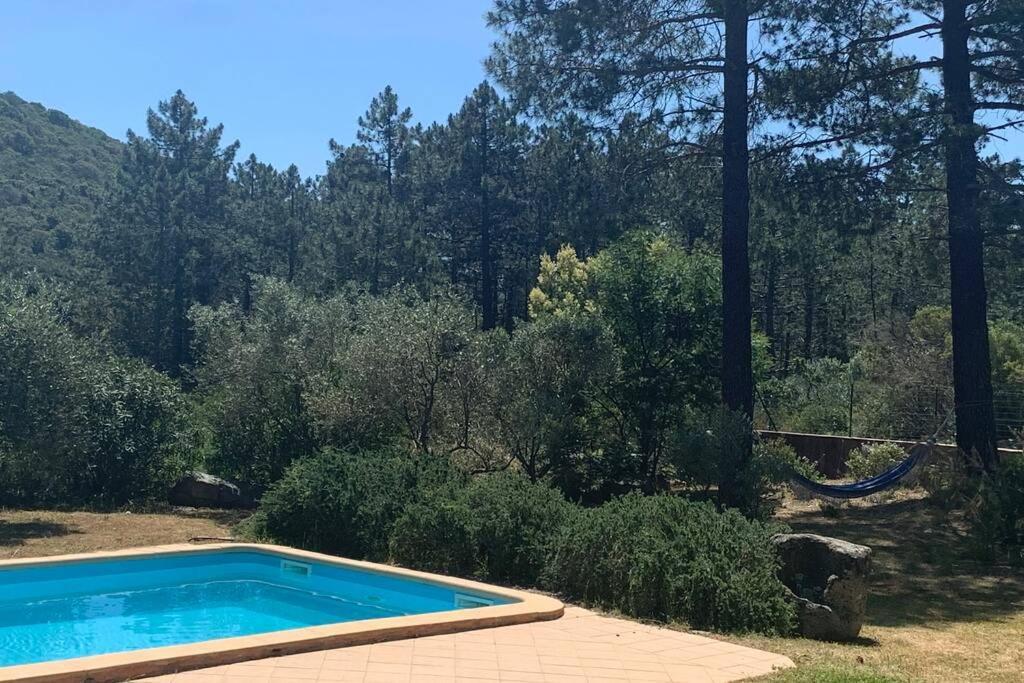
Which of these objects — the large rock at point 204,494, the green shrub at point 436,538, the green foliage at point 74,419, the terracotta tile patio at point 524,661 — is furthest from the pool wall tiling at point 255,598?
the large rock at point 204,494

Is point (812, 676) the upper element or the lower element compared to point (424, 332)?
lower

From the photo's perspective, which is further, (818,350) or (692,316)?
(818,350)

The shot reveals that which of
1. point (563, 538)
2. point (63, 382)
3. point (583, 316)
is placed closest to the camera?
point (563, 538)

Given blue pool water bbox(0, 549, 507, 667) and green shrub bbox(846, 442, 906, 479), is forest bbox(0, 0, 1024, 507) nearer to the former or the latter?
green shrub bbox(846, 442, 906, 479)

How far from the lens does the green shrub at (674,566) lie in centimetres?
788

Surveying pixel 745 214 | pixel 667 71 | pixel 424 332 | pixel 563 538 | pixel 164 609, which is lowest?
pixel 164 609

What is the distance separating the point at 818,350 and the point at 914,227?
101 feet

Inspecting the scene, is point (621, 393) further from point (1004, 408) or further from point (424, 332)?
point (1004, 408)

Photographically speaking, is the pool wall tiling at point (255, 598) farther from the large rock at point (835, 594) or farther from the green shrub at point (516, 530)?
the large rock at point (835, 594)

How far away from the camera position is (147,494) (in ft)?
57.1

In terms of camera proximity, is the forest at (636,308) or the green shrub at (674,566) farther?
the forest at (636,308)

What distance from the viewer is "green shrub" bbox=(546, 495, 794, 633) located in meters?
7.88

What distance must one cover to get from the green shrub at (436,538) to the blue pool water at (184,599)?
76 cm

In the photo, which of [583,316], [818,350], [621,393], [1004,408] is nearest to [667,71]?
[583,316]
